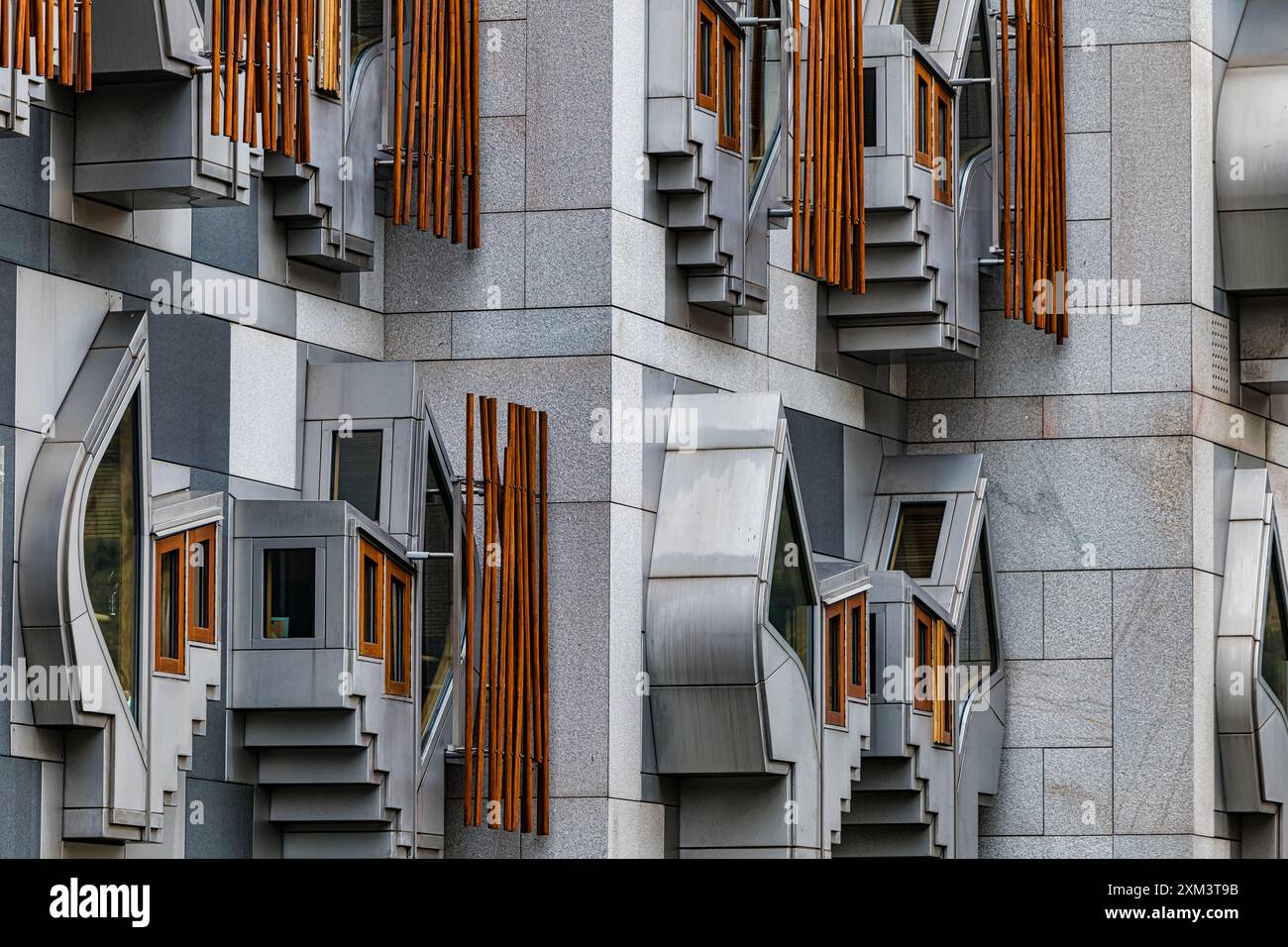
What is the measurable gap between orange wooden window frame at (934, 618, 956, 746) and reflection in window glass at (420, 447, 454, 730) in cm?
513

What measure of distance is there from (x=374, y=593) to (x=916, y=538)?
7295 millimetres

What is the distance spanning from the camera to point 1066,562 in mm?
23031

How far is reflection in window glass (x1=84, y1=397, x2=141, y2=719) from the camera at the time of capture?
573 inches

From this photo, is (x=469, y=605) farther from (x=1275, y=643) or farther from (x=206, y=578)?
(x=1275, y=643)

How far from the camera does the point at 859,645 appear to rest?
810 inches

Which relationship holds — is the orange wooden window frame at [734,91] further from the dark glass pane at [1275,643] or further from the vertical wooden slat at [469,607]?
the dark glass pane at [1275,643]

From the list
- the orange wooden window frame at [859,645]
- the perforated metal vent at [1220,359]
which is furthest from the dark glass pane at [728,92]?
the perforated metal vent at [1220,359]

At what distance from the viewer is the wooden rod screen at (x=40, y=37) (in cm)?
1338

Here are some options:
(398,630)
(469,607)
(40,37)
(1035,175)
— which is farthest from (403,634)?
(1035,175)

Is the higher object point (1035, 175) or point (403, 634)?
point (1035, 175)

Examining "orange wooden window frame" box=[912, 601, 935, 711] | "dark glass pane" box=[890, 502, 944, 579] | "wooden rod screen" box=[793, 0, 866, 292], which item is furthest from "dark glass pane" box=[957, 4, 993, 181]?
"orange wooden window frame" box=[912, 601, 935, 711]

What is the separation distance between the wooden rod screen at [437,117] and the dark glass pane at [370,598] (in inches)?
95.6

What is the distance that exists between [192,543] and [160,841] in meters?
1.66
